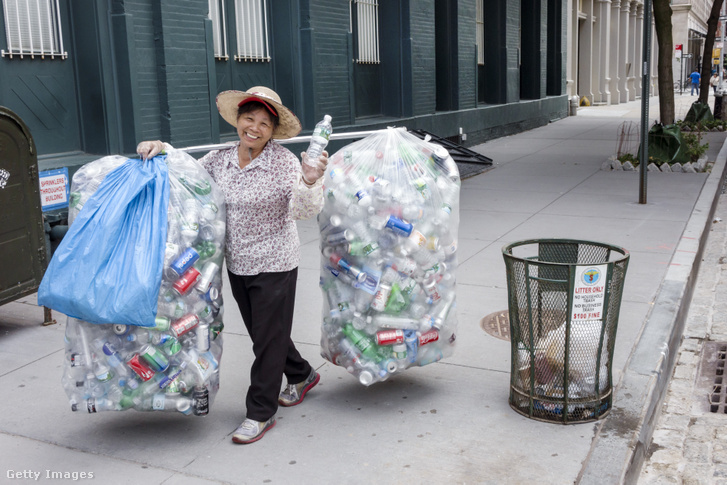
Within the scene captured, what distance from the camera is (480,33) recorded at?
19.2 m

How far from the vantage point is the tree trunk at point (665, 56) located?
44.4ft

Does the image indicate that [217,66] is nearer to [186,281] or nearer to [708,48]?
[186,281]

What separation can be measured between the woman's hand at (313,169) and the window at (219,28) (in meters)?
6.74

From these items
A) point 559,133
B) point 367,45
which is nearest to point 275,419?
point 367,45

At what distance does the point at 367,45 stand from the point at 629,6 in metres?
27.7

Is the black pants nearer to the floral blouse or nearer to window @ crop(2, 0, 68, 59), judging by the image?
the floral blouse

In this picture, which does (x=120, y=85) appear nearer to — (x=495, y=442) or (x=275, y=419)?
(x=275, y=419)

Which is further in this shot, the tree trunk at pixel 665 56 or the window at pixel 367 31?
the tree trunk at pixel 665 56

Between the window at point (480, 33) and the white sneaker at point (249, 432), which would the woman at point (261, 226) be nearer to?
the white sneaker at point (249, 432)

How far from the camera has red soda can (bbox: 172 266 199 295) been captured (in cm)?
352

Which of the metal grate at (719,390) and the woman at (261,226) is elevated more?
the woman at (261,226)

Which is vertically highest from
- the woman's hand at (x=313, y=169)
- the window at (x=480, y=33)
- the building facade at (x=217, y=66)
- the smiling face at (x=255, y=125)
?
the window at (x=480, y=33)

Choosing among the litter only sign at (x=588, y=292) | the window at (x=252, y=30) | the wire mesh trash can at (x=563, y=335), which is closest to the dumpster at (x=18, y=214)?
the wire mesh trash can at (x=563, y=335)

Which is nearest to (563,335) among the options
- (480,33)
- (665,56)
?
(665,56)
